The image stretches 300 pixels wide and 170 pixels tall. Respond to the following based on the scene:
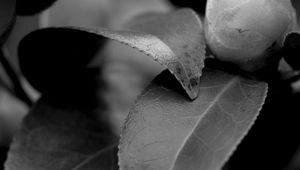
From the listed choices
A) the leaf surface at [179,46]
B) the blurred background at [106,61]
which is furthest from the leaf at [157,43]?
the blurred background at [106,61]

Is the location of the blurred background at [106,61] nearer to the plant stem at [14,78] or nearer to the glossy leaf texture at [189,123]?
the plant stem at [14,78]

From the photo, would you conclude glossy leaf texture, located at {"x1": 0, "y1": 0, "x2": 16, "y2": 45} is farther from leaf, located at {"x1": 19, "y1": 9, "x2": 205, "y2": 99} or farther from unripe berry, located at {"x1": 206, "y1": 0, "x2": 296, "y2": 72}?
unripe berry, located at {"x1": 206, "y1": 0, "x2": 296, "y2": 72}

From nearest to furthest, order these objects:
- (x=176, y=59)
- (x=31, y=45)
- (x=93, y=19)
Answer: (x=176, y=59)
(x=31, y=45)
(x=93, y=19)

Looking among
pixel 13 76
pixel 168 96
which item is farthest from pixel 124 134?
pixel 13 76

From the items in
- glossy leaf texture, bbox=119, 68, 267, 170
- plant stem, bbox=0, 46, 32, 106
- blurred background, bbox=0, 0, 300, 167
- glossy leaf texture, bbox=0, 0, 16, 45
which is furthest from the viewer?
blurred background, bbox=0, 0, 300, 167

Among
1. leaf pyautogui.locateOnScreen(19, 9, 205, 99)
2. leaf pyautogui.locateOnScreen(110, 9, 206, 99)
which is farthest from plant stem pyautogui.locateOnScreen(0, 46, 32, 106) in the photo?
leaf pyautogui.locateOnScreen(110, 9, 206, 99)

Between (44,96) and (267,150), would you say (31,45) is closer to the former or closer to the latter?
(44,96)

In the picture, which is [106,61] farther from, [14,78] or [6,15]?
[6,15]
